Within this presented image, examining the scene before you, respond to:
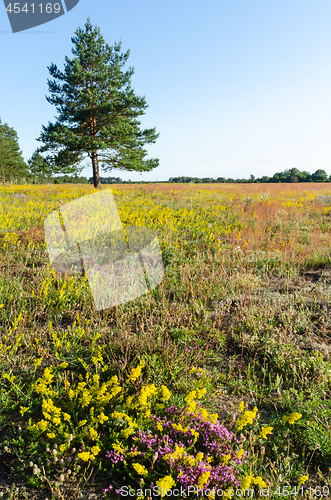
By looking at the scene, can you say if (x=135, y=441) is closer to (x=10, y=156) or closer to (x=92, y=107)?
(x=92, y=107)

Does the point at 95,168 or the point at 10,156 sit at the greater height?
the point at 10,156

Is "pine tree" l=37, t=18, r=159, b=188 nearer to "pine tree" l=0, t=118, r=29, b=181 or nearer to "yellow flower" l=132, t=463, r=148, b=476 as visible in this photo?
"yellow flower" l=132, t=463, r=148, b=476

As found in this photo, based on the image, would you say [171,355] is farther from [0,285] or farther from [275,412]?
[0,285]

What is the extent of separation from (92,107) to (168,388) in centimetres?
2066

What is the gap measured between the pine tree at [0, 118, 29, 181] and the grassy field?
52.4 meters

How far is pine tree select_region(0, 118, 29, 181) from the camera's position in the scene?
4888cm

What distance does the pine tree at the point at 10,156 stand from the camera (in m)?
48.9

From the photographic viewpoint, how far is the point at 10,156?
2034 inches

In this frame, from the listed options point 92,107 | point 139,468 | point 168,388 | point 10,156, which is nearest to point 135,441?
point 139,468

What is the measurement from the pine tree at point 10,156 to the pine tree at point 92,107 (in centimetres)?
3350

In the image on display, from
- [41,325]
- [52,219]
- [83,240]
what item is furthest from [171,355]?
[52,219]

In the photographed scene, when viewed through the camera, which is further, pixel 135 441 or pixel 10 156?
pixel 10 156

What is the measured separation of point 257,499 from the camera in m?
1.52

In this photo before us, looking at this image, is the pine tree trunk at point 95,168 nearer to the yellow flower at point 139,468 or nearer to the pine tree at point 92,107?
the pine tree at point 92,107
